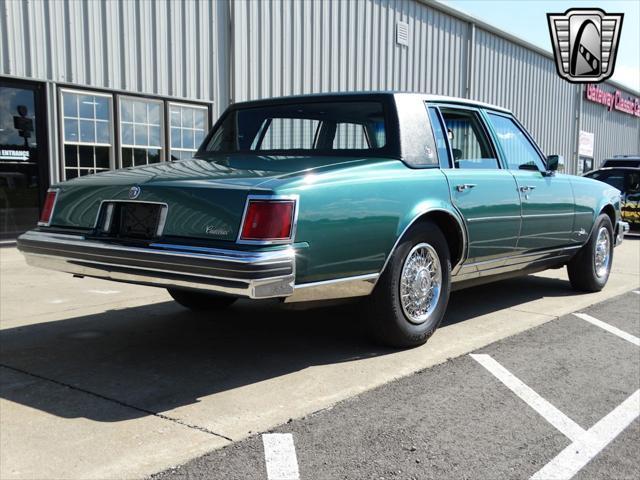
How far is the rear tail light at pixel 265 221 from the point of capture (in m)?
3.21

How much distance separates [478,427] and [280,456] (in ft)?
3.14

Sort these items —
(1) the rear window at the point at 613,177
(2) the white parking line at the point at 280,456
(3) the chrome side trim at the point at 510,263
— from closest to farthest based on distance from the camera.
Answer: (2) the white parking line at the point at 280,456, (3) the chrome side trim at the point at 510,263, (1) the rear window at the point at 613,177

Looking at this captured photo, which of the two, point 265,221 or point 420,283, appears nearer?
point 265,221

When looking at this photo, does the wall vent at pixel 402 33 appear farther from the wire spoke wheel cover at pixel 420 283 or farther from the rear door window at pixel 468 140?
the wire spoke wheel cover at pixel 420 283

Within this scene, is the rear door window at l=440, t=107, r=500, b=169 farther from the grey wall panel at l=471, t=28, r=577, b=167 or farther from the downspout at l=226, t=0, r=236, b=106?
the grey wall panel at l=471, t=28, r=577, b=167

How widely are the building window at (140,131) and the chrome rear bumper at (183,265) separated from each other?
6794mm

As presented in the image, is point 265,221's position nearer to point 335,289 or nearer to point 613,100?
point 335,289

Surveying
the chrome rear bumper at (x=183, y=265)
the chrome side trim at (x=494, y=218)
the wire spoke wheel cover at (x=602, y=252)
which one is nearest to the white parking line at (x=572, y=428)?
the chrome side trim at (x=494, y=218)

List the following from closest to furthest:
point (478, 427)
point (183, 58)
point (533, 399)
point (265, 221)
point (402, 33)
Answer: point (478, 427)
point (265, 221)
point (533, 399)
point (183, 58)
point (402, 33)

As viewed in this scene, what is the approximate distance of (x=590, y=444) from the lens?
9.33 feet

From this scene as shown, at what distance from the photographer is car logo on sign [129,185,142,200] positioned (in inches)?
142

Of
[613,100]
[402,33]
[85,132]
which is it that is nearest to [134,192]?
[85,132]

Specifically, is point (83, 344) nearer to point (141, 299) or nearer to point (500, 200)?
point (141, 299)

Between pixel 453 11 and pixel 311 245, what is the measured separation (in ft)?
50.6
